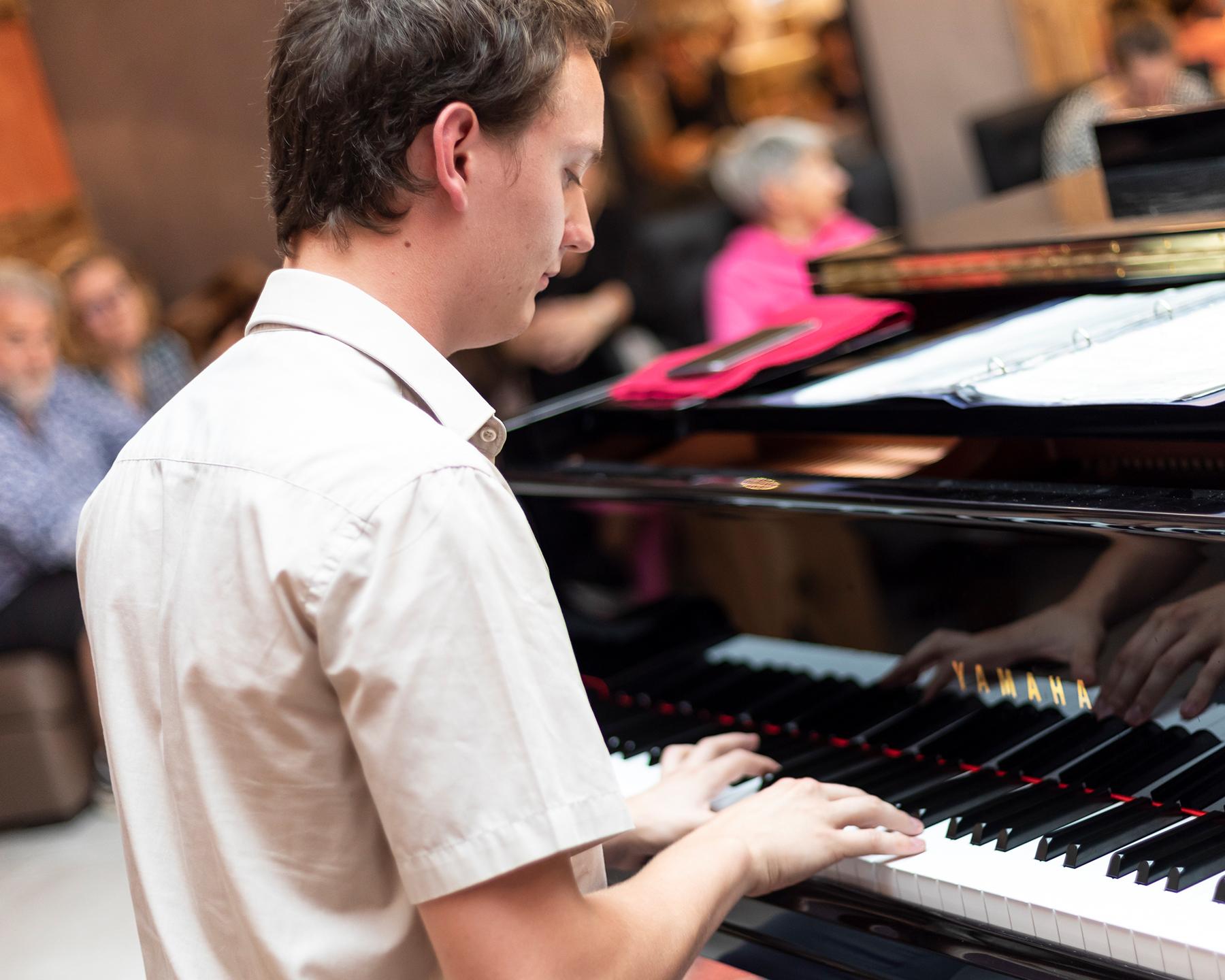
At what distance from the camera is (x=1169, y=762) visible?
45.1 inches

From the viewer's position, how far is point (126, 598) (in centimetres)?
93

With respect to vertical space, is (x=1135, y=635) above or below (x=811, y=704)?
above

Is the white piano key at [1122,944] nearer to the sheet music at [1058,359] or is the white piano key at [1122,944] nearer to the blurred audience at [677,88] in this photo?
the sheet music at [1058,359]

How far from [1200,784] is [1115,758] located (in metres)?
0.08

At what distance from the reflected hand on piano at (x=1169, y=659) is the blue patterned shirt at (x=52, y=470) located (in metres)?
3.26

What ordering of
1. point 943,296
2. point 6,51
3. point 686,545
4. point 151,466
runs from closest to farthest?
point 151,466 → point 686,545 → point 943,296 → point 6,51

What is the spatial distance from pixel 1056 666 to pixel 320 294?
2.44 feet

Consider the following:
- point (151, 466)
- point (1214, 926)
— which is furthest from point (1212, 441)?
point (151, 466)

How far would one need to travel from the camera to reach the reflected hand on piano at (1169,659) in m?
1.08

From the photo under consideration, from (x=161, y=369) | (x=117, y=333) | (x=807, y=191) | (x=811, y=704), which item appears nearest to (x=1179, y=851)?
(x=811, y=704)

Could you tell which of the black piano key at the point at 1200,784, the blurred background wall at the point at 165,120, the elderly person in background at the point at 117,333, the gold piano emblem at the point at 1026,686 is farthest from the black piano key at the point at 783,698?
the blurred background wall at the point at 165,120

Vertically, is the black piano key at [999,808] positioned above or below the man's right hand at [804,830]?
below

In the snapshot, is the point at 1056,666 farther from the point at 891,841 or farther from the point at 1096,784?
the point at 891,841

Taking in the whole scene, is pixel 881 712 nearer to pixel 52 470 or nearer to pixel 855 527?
pixel 855 527
